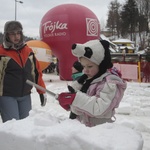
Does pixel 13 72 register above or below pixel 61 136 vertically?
above

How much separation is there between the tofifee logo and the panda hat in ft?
32.5

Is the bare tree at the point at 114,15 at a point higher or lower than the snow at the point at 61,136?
higher

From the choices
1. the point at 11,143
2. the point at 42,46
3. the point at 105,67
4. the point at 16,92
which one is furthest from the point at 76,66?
the point at 42,46

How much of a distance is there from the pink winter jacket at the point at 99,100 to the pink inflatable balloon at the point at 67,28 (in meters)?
9.93

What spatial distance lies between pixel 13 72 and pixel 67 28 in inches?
349

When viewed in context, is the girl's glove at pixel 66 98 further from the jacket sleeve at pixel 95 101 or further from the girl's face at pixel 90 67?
the girl's face at pixel 90 67

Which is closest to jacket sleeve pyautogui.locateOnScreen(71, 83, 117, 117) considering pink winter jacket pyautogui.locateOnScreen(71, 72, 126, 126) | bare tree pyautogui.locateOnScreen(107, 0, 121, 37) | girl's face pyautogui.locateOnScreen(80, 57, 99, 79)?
pink winter jacket pyautogui.locateOnScreen(71, 72, 126, 126)

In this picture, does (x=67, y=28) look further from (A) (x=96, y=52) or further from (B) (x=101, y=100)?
(B) (x=101, y=100)

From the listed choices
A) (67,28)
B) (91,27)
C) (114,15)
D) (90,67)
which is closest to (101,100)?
(90,67)

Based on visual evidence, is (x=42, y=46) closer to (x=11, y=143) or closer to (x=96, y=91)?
(x=96, y=91)

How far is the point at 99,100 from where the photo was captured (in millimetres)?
2135

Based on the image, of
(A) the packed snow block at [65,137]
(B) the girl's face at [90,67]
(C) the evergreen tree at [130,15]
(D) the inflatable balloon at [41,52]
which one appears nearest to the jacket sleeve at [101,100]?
(B) the girl's face at [90,67]

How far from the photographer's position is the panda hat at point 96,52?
2242 millimetres

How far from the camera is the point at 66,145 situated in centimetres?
134
